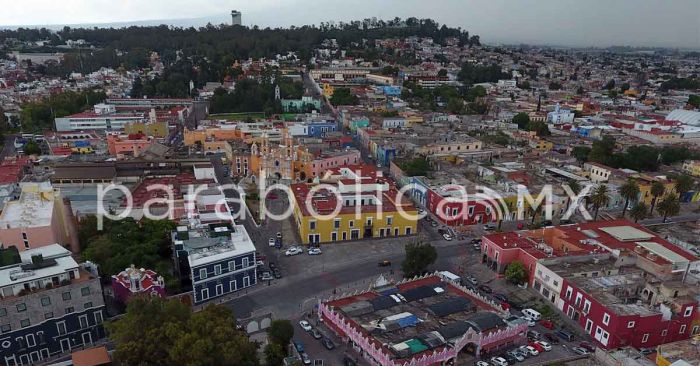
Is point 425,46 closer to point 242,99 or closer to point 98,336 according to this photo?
point 242,99

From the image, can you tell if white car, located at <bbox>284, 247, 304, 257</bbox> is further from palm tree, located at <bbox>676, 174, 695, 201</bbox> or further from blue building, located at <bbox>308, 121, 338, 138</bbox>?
palm tree, located at <bbox>676, 174, 695, 201</bbox>

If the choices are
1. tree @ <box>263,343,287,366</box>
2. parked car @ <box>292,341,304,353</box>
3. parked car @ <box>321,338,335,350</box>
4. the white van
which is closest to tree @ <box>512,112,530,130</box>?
the white van

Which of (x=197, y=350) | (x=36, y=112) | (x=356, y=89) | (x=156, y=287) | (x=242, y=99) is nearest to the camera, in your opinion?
(x=197, y=350)

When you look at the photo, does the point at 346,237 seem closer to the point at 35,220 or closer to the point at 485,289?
the point at 485,289

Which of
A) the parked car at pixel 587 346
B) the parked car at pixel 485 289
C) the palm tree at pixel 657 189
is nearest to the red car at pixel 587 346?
the parked car at pixel 587 346

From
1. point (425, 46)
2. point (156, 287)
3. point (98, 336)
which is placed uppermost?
point (425, 46)

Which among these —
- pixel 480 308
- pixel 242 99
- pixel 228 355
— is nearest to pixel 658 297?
pixel 480 308
